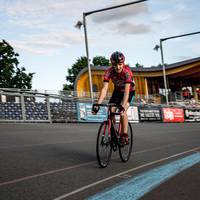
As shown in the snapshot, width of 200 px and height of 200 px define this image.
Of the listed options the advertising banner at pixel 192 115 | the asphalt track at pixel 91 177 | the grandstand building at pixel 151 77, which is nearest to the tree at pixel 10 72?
the grandstand building at pixel 151 77

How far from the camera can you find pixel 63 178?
472cm

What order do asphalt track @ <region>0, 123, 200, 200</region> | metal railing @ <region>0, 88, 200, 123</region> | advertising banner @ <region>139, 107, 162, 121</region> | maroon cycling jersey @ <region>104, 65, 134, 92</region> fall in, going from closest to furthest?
asphalt track @ <region>0, 123, 200, 200</region>
maroon cycling jersey @ <region>104, 65, 134, 92</region>
metal railing @ <region>0, 88, 200, 123</region>
advertising banner @ <region>139, 107, 162, 121</region>

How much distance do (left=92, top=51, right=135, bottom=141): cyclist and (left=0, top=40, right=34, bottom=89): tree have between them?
167 feet

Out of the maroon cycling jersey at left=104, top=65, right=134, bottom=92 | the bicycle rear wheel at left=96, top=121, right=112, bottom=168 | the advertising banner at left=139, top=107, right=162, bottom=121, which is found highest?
the maroon cycling jersey at left=104, top=65, right=134, bottom=92

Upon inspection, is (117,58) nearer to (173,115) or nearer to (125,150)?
(125,150)

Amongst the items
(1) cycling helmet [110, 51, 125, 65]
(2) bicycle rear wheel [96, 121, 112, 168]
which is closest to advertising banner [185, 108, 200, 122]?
(1) cycling helmet [110, 51, 125, 65]

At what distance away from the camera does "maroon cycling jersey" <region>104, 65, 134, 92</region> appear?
6.25 m

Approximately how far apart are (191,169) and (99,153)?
1.44 meters

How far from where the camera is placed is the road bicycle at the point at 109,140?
572 cm

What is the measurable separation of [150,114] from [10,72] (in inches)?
1296

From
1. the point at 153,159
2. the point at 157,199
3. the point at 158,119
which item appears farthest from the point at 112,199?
the point at 158,119

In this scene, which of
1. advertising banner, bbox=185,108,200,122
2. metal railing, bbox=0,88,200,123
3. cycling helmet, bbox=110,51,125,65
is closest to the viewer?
cycling helmet, bbox=110,51,125,65

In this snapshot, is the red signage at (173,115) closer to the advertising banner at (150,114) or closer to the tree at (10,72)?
the advertising banner at (150,114)

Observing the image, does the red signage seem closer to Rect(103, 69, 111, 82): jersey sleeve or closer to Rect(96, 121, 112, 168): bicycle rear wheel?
Rect(103, 69, 111, 82): jersey sleeve
